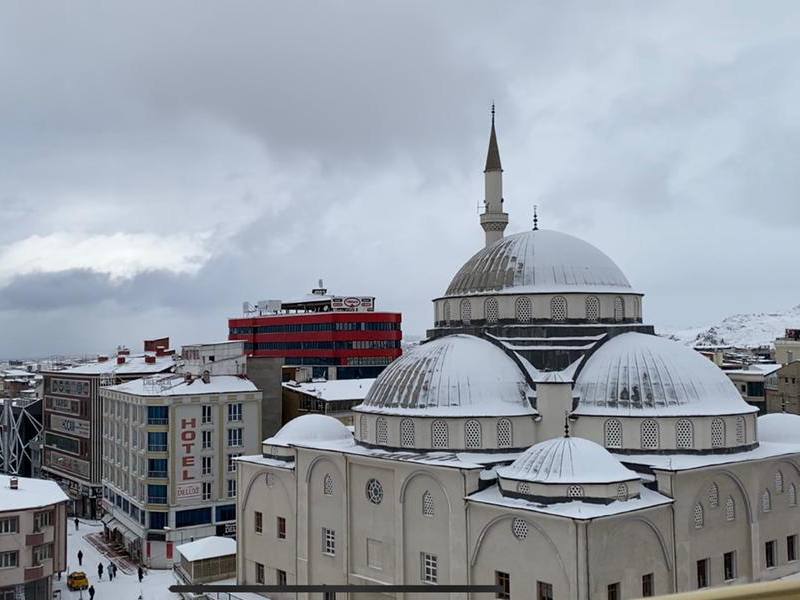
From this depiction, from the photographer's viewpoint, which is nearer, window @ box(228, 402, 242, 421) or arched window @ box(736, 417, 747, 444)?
arched window @ box(736, 417, 747, 444)

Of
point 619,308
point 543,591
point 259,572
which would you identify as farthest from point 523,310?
point 259,572

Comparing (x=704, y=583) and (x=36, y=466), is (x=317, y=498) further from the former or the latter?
(x=36, y=466)

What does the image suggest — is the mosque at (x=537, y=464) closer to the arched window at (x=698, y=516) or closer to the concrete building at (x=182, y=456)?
the arched window at (x=698, y=516)

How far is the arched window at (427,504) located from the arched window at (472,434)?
94.0 inches

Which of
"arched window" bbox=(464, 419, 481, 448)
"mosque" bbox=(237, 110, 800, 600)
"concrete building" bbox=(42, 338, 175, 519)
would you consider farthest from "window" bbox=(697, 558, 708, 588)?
"concrete building" bbox=(42, 338, 175, 519)

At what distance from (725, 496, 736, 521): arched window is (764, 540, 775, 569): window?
2.29 meters

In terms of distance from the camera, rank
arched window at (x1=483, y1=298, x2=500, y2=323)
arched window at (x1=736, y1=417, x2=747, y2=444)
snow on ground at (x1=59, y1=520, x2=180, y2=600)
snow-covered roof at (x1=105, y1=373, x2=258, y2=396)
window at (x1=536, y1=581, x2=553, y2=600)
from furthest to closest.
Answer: snow-covered roof at (x1=105, y1=373, x2=258, y2=396) < snow on ground at (x1=59, y1=520, x2=180, y2=600) < arched window at (x1=483, y1=298, x2=500, y2=323) < arched window at (x1=736, y1=417, x2=747, y2=444) < window at (x1=536, y1=581, x2=553, y2=600)

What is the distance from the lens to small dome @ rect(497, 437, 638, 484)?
82.3 ft

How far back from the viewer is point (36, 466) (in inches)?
2692

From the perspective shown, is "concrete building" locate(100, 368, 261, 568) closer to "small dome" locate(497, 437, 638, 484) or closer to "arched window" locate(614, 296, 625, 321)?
"arched window" locate(614, 296, 625, 321)

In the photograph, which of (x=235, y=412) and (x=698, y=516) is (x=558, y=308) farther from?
(x=235, y=412)

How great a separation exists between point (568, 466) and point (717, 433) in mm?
7222

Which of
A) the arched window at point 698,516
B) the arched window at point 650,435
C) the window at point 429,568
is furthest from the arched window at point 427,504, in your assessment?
the arched window at point 698,516

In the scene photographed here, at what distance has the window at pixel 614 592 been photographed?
2456cm
